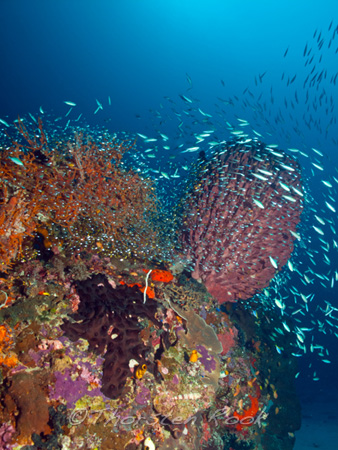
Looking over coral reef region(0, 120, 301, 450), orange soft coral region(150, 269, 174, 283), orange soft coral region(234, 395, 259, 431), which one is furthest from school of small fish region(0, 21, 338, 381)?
orange soft coral region(150, 269, 174, 283)

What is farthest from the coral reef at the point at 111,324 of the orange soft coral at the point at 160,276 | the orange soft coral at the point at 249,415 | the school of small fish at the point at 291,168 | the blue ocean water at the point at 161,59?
the blue ocean water at the point at 161,59

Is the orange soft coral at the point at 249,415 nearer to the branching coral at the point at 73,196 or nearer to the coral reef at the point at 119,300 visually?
the coral reef at the point at 119,300

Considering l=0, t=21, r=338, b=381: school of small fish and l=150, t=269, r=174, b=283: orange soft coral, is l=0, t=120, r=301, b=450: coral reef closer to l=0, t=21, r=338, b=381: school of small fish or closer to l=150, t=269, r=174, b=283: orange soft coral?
l=150, t=269, r=174, b=283: orange soft coral

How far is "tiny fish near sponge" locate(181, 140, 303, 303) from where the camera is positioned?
7668 millimetres

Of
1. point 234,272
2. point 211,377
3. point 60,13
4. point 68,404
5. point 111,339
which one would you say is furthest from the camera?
point 60,13

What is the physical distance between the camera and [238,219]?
25.2ft

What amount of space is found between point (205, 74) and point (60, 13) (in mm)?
59627

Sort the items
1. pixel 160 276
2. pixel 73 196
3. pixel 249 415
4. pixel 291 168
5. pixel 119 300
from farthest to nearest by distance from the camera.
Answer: pixel 291 168
pixel 249 415
pixel 160 276
pixel 73 196
pixel 119 300

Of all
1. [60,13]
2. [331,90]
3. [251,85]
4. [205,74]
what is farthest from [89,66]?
[331,90]

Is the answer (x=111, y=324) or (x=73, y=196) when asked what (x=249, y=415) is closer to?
(x=111, y=324)

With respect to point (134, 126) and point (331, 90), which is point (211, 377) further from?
point (134, 126)

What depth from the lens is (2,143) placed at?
6230 millimetres

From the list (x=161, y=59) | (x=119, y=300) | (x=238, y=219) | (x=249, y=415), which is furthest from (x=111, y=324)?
(x=161, y=59)

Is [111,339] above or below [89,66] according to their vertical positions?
below
